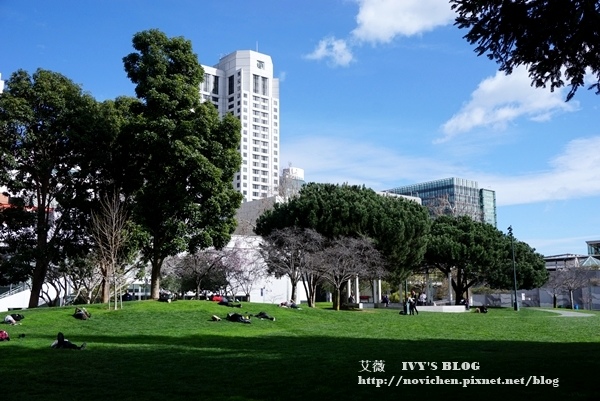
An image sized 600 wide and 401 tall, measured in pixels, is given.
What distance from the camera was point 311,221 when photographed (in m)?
38.0

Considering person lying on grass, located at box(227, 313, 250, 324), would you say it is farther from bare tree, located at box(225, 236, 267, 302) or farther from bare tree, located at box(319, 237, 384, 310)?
bare tree, located at box(225, 236, 267, 302)

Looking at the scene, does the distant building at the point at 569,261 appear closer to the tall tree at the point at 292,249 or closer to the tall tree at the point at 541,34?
the tall tree at the point at 292,249

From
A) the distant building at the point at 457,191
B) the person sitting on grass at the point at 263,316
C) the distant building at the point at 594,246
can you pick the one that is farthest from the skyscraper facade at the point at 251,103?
the person sitting on grass at the point at 263,316

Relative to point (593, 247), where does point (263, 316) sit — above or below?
below

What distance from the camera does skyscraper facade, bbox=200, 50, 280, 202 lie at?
444 feet

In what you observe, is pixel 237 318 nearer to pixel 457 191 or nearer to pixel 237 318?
pixel 237 318

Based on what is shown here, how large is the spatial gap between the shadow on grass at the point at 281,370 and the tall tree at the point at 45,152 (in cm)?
1469

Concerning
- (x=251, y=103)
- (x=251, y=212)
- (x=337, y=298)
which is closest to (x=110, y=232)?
(x=337, y=298)

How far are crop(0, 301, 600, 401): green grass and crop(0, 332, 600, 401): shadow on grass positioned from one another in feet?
0.07

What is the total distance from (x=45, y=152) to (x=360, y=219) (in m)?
19.6

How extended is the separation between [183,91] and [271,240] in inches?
516

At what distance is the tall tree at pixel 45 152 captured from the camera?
93.0 feet

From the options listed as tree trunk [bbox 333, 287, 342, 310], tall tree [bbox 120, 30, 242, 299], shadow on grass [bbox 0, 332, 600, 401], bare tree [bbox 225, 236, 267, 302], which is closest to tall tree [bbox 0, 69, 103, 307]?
tall tree [bbox 120, 30, 242, 299]

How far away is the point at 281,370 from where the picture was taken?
35.7ft
